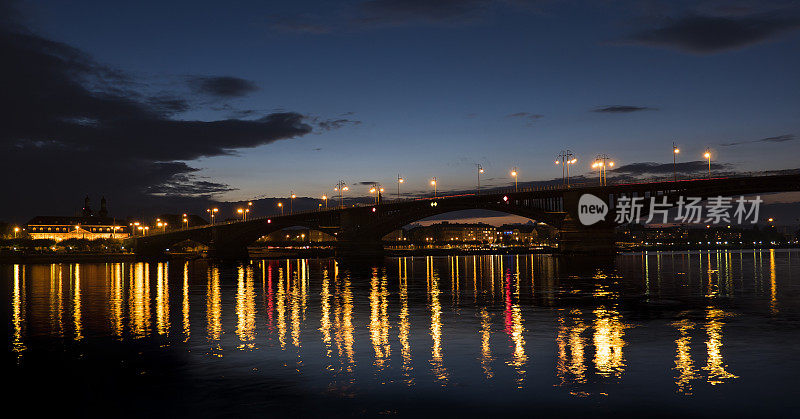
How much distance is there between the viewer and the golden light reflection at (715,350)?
19750 mm

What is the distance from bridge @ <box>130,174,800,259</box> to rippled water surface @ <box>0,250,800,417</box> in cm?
6911

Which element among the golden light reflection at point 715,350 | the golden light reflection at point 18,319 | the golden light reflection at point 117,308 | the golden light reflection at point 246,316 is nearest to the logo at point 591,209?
the golden light reflection at point 246,316

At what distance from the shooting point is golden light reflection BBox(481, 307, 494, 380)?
824 inches

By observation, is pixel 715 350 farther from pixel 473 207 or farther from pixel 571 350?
pixel 473 207

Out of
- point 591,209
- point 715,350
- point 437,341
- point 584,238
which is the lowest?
point 715,350

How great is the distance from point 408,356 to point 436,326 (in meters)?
8.41

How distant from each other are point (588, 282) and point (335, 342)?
42084 millimetres

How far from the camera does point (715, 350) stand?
79.8ft

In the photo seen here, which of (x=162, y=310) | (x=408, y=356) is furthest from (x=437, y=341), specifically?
(x=162, y=310)

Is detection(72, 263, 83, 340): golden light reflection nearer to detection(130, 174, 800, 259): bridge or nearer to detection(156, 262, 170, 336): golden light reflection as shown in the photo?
detection(156, 262, 170, 336): golden light reflection

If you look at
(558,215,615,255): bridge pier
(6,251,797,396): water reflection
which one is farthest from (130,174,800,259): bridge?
(6,251,797,396): water reflection

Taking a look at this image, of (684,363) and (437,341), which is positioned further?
(437,341)

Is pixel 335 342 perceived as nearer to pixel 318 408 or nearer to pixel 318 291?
pixel 318 408

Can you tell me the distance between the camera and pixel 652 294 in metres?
50.2
